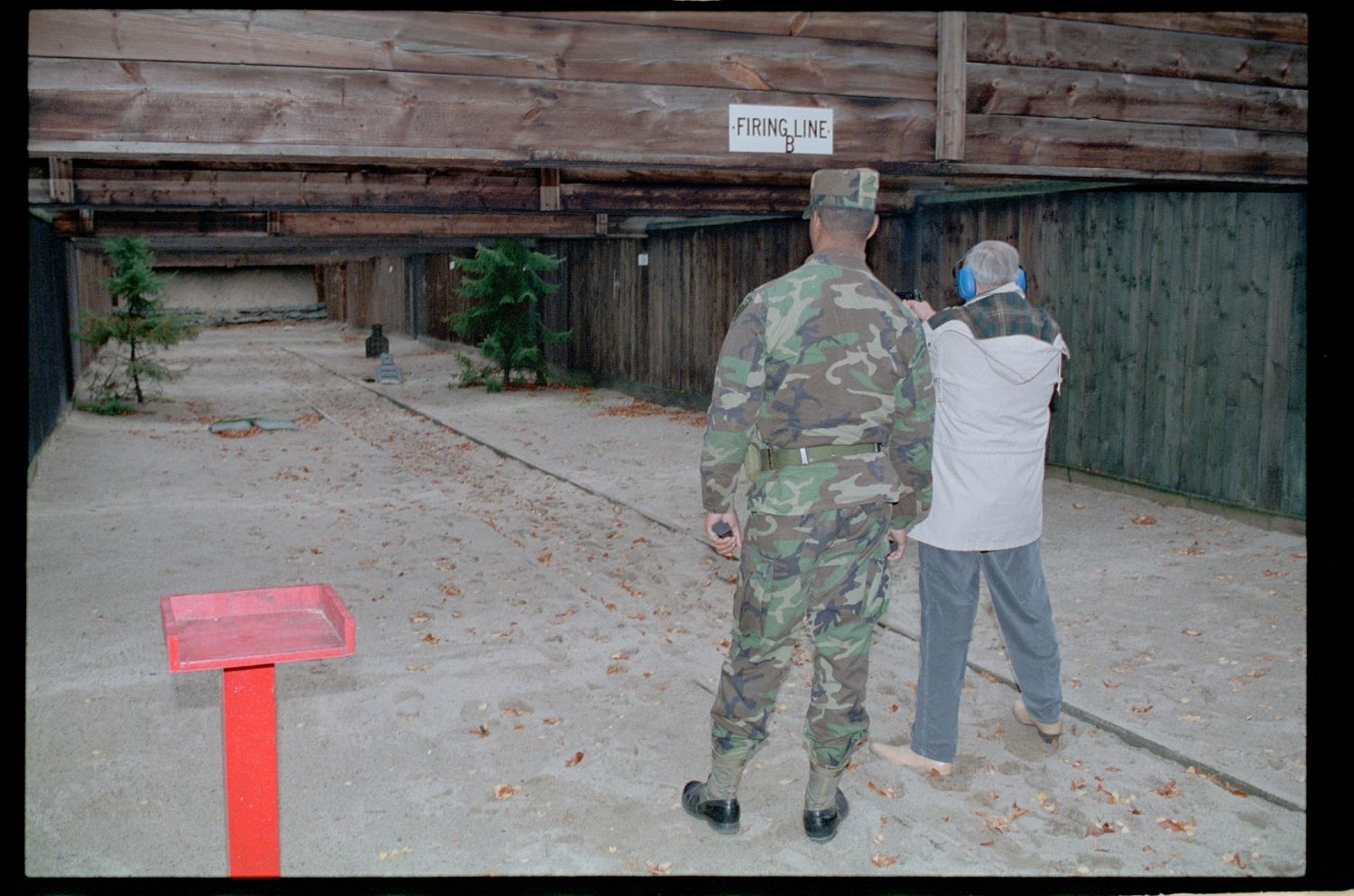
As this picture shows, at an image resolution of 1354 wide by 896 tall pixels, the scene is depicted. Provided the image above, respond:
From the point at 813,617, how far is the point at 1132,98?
419 centimetres

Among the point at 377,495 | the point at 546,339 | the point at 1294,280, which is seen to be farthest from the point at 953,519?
the point at 546,339

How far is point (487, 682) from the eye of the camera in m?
5.50

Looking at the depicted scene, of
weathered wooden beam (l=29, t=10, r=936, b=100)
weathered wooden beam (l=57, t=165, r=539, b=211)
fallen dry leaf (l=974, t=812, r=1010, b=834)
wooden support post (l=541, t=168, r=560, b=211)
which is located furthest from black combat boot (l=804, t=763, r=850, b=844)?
weathered wooden beam (l=57, t=165, r=539, b=211)

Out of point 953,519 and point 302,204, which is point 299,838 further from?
point 302,204

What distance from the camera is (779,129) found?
18.8 feet

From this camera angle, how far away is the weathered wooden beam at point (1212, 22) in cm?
640

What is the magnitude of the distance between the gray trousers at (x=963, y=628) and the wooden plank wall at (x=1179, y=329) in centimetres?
457

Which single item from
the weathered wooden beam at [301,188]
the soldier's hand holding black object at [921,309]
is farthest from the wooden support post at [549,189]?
the soldier's hand holding black object at [921,309]

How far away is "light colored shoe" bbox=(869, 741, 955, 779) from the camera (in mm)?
4391

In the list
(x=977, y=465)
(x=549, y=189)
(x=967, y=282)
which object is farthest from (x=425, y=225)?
(x=977, y=465)

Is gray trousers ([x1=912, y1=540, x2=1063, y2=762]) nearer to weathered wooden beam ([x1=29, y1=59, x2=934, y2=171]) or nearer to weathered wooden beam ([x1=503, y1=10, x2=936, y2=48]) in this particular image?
weathered wooden beam ([x1=29, y1=59, x2=934, y2=171])

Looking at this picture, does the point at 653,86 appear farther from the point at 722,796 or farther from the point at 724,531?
the point at 722,796

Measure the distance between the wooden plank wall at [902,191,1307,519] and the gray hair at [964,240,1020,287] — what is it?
4621 millimetres

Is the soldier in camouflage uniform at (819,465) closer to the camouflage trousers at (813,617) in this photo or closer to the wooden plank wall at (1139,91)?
the camouflage trousers at (813,617)
